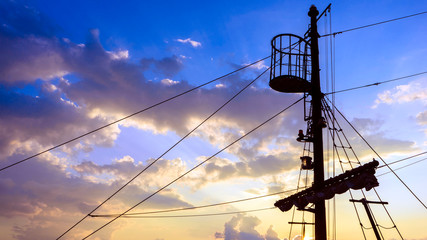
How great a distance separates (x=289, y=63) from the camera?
18094 mm

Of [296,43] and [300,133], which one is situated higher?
[296,43]

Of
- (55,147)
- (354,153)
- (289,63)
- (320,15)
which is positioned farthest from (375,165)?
(55,147)

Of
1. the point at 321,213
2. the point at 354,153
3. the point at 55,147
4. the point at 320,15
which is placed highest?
the point at 320,15

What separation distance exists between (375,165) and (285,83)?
6.50 metres

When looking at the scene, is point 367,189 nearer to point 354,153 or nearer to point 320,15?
point 354,153

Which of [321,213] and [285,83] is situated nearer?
[321,213]

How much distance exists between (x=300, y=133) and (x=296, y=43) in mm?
5371

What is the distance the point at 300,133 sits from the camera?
17.7 metres

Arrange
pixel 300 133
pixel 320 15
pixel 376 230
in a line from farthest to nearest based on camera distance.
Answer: pixel 320 15, pixel 300 133, pixel 376 230

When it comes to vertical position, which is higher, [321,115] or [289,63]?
[289,63]

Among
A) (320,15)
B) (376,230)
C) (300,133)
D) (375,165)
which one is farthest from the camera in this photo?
(320,15)

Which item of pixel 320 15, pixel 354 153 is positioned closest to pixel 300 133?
pixel 354 153

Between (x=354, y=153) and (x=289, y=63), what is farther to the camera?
(x=289, y=63)

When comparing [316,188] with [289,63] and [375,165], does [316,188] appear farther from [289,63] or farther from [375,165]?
[289,63]
